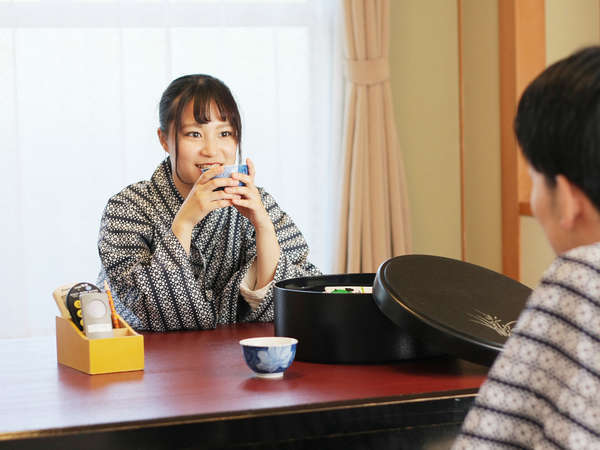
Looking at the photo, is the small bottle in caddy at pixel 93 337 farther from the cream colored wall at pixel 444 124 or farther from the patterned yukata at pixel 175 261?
the cream colored wall at pixel 444 124

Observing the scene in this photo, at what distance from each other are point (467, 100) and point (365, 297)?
2484mm

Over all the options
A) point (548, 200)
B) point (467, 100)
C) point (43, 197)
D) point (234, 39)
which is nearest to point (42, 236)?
point (43, 197)

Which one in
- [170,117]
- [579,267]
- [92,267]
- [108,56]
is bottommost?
[92,267]

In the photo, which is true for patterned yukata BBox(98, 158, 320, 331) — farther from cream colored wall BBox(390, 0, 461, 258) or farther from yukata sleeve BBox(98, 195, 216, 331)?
cream colored wall BBox(390, 0, 461, 258)

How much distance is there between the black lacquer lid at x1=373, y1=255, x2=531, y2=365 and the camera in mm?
1133

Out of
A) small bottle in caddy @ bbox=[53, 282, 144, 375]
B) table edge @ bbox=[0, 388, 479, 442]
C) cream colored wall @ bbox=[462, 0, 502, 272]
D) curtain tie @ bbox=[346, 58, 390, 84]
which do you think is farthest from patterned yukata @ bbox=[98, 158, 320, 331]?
cream colored wall @ bbox=[462, 0, 502, 272]

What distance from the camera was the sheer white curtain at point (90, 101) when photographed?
3.08 m

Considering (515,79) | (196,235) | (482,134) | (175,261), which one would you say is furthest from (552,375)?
(482,134)

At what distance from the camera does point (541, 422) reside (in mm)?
734

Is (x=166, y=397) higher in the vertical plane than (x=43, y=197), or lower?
lower

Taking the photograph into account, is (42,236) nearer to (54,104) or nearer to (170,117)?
(54,104)

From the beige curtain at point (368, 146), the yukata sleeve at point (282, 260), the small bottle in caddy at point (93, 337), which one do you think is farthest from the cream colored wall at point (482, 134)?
the small bottle in caddy at point (93, 337)

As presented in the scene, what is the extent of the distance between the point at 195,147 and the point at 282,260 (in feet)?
1.25

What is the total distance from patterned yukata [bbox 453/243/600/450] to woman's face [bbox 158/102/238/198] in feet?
4.10
